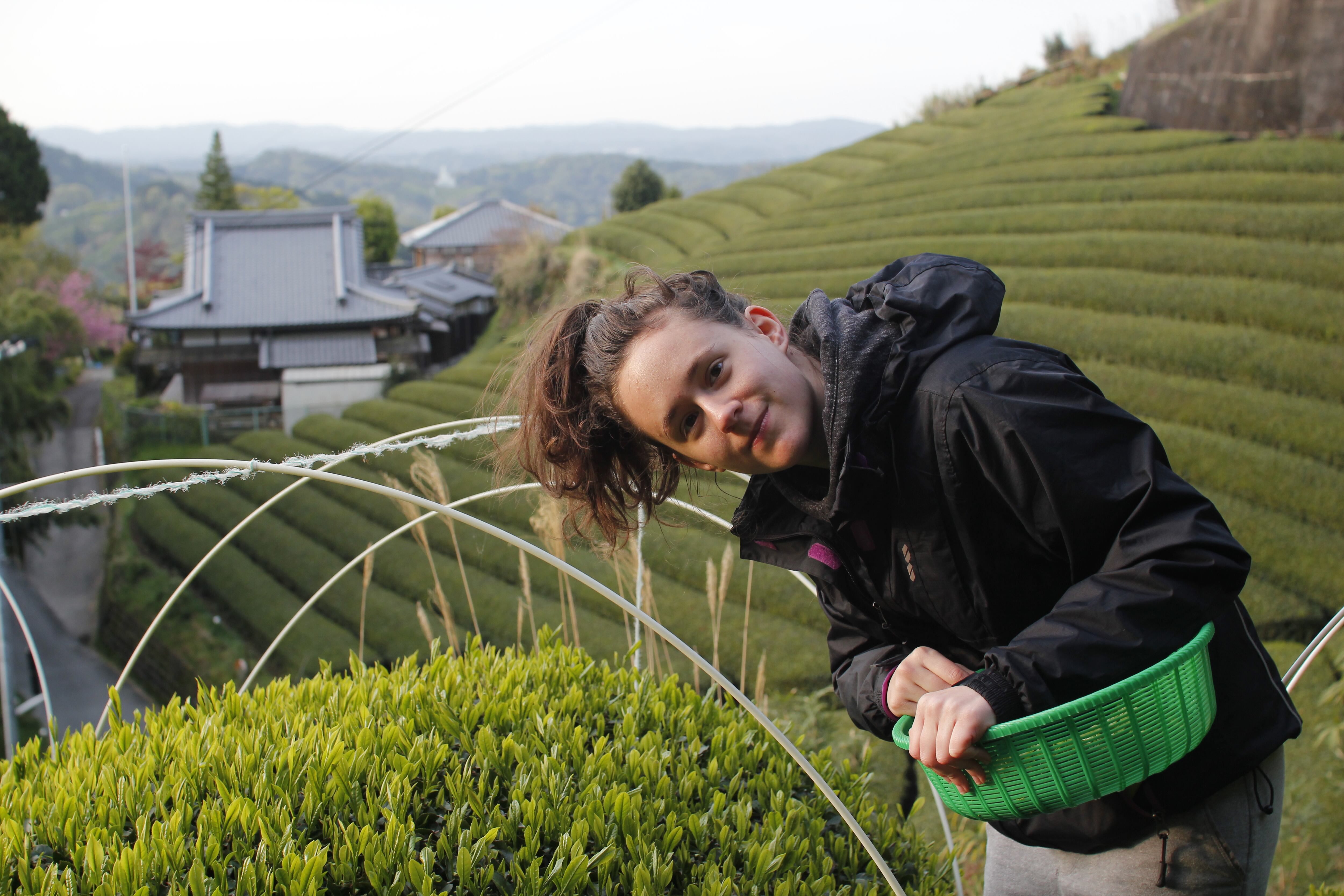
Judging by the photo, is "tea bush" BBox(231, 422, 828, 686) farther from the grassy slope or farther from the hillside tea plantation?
the grassy slope

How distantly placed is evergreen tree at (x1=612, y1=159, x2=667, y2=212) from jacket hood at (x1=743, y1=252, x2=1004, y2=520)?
24115mm

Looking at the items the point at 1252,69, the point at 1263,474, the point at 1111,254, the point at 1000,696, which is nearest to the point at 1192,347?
the point at 1263,474

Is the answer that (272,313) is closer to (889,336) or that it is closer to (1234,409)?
(1234,409)

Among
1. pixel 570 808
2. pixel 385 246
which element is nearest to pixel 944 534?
pixel 570 808

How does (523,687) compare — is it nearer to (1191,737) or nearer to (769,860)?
(769,860)

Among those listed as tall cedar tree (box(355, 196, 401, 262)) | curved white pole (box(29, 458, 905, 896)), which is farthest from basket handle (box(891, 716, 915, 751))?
tall cedar tree (box(355, 196, 401, 262))

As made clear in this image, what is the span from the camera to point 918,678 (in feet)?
3.20

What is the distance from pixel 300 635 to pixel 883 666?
6685 mm

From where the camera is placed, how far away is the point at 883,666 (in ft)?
3.54

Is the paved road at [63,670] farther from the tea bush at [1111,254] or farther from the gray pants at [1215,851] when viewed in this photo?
the gray pants at [1215,851]

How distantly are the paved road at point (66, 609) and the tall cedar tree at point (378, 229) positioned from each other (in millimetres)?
22729

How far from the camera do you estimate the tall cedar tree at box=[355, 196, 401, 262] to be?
37562 mm

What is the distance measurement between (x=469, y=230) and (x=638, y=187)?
22.1 meters

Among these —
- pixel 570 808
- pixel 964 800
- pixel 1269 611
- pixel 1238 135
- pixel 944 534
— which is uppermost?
pixel 1238 135
